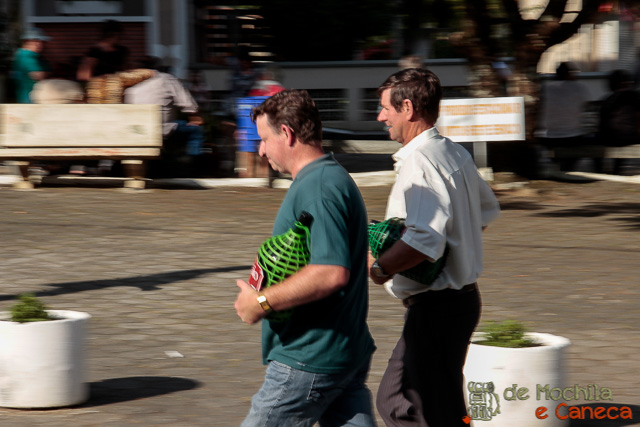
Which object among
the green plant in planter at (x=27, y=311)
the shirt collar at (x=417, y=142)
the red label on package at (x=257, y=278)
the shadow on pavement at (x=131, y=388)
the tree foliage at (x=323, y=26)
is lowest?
the shadow on pavement at (x=131, y=388)

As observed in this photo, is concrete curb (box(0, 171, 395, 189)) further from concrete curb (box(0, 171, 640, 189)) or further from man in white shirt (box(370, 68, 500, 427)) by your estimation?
man in white shirt (box(370, 68, 500, 427))

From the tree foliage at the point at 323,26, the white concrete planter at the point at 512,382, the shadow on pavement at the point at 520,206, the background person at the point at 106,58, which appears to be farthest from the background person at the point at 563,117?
the white concrete planter at the point at 512,382

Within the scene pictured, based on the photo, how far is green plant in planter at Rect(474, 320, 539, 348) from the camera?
482cm

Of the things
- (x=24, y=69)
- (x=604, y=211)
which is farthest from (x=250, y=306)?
(x=24, y=69)

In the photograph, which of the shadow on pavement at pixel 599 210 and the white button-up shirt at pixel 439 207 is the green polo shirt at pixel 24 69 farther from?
the white button-up shirt at pixel 439 207

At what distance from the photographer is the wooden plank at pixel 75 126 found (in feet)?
41.2

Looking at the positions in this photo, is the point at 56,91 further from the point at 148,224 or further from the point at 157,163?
the point at 148,224

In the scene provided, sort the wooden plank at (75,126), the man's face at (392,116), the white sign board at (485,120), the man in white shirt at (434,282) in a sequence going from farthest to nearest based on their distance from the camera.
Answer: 1. the white sign board at (485,120)
2. the wooden plank at (75,126)
3. the man's face at (392,116)
4. the man in white shirt at (434,282)

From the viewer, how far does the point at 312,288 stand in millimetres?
3203

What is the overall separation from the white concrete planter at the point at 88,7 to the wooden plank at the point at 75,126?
809 centimetres

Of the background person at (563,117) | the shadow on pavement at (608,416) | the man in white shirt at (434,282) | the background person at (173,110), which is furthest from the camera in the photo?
the background person at (563,117)

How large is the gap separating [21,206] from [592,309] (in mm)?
7164

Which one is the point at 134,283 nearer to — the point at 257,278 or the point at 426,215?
the point at 426,215

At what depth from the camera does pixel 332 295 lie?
333 centimetres
